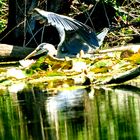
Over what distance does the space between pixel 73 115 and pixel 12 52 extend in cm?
709

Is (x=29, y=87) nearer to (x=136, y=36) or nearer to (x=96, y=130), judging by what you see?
(x=96, y=130)

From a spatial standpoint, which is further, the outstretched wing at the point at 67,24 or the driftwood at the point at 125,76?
the outstretched wing at the point at 67,24

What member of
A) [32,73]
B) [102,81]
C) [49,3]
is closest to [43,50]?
[32,73]

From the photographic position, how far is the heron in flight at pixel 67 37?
9750 millimetres

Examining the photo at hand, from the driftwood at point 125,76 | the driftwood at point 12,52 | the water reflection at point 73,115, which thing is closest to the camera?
the water reflection at point 73,115

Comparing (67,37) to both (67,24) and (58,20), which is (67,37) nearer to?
(67,24)

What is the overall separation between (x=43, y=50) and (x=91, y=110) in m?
5.76

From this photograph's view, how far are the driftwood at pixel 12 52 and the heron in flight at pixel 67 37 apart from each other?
918 millimetres

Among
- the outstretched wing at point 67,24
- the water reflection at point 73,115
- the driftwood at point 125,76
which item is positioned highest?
the outstretched wing at point 67,24

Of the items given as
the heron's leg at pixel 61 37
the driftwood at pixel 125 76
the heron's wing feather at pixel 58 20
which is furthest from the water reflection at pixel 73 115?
the heron's wing feather at pixel 58 20

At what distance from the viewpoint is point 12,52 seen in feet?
35.8

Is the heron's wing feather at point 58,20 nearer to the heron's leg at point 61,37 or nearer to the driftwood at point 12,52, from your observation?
the heron's leg at point 61,37

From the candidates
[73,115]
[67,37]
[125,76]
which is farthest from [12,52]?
[73,115]

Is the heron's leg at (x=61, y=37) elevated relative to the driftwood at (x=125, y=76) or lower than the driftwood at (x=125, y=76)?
elevated
